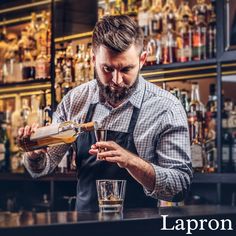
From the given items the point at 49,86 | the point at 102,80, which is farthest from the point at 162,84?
the point at 102,80

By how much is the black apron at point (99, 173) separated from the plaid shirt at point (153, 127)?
0.03 m

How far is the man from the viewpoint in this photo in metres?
2.37

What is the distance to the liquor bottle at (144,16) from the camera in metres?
3.78

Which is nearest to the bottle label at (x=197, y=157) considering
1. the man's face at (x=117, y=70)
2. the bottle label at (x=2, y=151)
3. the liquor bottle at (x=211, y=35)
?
the liquor bottle at (x=211, y=35)

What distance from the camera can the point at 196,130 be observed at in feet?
11.6

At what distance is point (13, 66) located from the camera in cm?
448

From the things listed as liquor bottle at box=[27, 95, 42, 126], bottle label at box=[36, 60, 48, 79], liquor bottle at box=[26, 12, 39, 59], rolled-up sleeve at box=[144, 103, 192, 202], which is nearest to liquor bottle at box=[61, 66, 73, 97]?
bottle label at box=[36, 60, 48, 79]

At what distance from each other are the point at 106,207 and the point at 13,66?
260 centimetres

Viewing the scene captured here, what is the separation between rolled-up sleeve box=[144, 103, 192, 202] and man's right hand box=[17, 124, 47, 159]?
386mm

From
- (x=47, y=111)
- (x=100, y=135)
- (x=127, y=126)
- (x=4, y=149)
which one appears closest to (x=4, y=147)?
(x=4, y=149)

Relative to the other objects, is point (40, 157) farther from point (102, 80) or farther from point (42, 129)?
point (102, 80)

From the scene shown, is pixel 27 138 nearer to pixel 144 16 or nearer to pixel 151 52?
pixel 151 52

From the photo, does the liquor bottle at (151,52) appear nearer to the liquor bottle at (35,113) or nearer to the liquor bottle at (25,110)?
the liquor bottle at (35,113)

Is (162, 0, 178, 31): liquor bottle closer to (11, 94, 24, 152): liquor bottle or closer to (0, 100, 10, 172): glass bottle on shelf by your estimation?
(11, 94, 24, 152): liquor bottle
